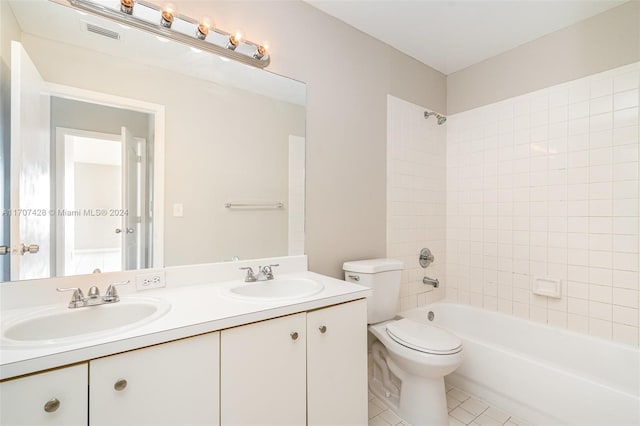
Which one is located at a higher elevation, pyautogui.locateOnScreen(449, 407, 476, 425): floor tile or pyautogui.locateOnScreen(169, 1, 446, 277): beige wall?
pyautogui.locateOnScreen(169, 1, 446, 277): beige wall

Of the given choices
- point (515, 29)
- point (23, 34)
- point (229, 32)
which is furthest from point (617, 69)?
point (23, 34)

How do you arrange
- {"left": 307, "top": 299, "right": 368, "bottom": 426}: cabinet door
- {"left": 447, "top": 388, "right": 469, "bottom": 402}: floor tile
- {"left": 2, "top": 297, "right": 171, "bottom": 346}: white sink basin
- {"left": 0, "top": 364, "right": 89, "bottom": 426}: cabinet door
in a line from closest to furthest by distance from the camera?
{"left": 0, "top": 364, "right": 89, "bottom": 426}: cabinet door
{"left": 2, "top": 297, "right": 171, "bottom": 346}: white sink basin
{"left": 307, "top": 299, "right": 368, "bottom": 426}: cabinet door
{"left": 447, "top": 388, "right": 469, "bottom": 402}: floor tile

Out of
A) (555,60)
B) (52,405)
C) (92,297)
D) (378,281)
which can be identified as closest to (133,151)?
(92,297)

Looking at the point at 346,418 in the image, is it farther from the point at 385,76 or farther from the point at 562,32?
the point at 562,32

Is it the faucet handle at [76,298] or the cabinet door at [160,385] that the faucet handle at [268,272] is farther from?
the faucet handle at [76,298]

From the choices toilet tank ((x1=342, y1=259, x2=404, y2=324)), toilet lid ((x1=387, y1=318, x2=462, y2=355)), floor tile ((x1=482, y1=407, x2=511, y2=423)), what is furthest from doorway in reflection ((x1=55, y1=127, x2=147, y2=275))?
floor tile ((x1=482, y1=407, x2=511, y2=423))

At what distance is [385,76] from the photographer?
2180 millimetres

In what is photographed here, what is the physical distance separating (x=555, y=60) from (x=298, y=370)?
2598 mm

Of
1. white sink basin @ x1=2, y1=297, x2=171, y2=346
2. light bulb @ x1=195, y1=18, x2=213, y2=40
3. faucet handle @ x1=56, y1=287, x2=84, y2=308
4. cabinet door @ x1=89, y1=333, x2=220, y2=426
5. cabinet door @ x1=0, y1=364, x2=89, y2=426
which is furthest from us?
light bulb @ x1=195, y1=18, x2=213, y2=40

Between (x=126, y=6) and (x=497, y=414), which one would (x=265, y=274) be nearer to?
(x=126, y=6)

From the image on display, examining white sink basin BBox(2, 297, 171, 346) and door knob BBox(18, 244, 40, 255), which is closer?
white sink basin BBox(2, 297, 171, 346)

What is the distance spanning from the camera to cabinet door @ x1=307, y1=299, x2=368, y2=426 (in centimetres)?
120

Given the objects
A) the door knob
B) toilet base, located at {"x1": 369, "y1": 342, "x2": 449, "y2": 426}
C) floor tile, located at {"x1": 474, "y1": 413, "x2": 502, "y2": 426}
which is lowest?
floor tile, located at {"x1": 474, "y1": 413, "x2": 502, "y2": 426}

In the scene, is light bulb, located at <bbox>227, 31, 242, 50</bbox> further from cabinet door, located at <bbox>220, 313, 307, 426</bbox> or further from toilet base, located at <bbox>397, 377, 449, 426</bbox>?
toilet base, located at <bbox>397, 377, 449, 426</bbox>
